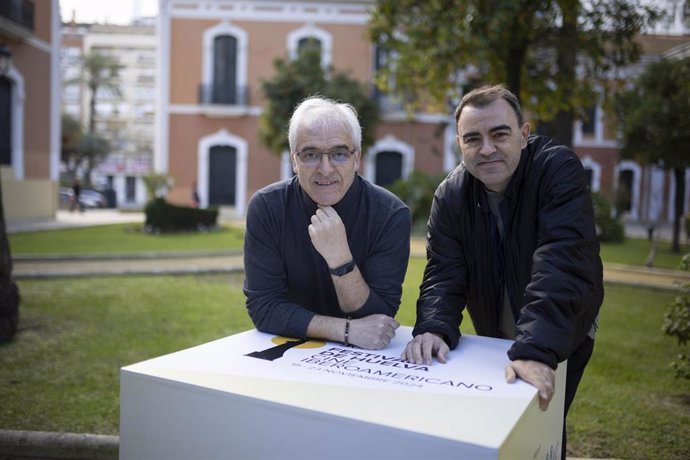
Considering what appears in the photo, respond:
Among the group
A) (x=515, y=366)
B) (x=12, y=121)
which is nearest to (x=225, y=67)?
(x=12, y=121)

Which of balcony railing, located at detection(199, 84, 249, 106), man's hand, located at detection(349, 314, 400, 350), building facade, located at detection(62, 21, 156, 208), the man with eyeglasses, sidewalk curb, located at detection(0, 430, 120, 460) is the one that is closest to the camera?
man's hand, located at detection(349, 314, 400, 350)

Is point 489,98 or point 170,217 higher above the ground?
point 489,98

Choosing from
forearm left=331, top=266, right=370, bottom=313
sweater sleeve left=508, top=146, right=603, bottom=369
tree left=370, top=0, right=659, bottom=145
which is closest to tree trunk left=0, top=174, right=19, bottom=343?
forearm left=331, top=266, right=370, bottom=313

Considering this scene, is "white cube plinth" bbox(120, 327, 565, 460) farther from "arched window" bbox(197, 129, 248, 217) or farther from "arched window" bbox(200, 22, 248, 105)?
"arched window" bbox(200, 22, 248, 105)

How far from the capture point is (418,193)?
16766 mm

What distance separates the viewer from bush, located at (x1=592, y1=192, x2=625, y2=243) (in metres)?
16.4

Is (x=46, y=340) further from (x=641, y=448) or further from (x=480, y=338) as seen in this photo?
(x=641, y=448)

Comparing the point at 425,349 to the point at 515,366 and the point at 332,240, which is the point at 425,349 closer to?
the point at 515,366

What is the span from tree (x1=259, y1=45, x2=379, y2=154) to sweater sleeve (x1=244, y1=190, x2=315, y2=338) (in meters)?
18.1

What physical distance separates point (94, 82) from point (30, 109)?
31.4m

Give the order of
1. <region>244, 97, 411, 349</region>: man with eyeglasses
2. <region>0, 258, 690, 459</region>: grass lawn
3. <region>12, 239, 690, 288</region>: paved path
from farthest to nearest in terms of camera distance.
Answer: <region>12, 239, 690, 288</region>: paved path
<region>0, 258, 690, 459</region>: grass lawn
<region>244, 97, 411, 349</region>: man with eyeglasses

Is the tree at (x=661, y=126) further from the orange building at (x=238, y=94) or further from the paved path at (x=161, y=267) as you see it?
the orange building at (x=238, y=94)

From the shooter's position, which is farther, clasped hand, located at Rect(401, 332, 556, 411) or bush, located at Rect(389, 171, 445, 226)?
bush, located at Rect(389, 171, 445, 226)

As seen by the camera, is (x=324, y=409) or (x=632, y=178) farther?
(x=632, y=178)
